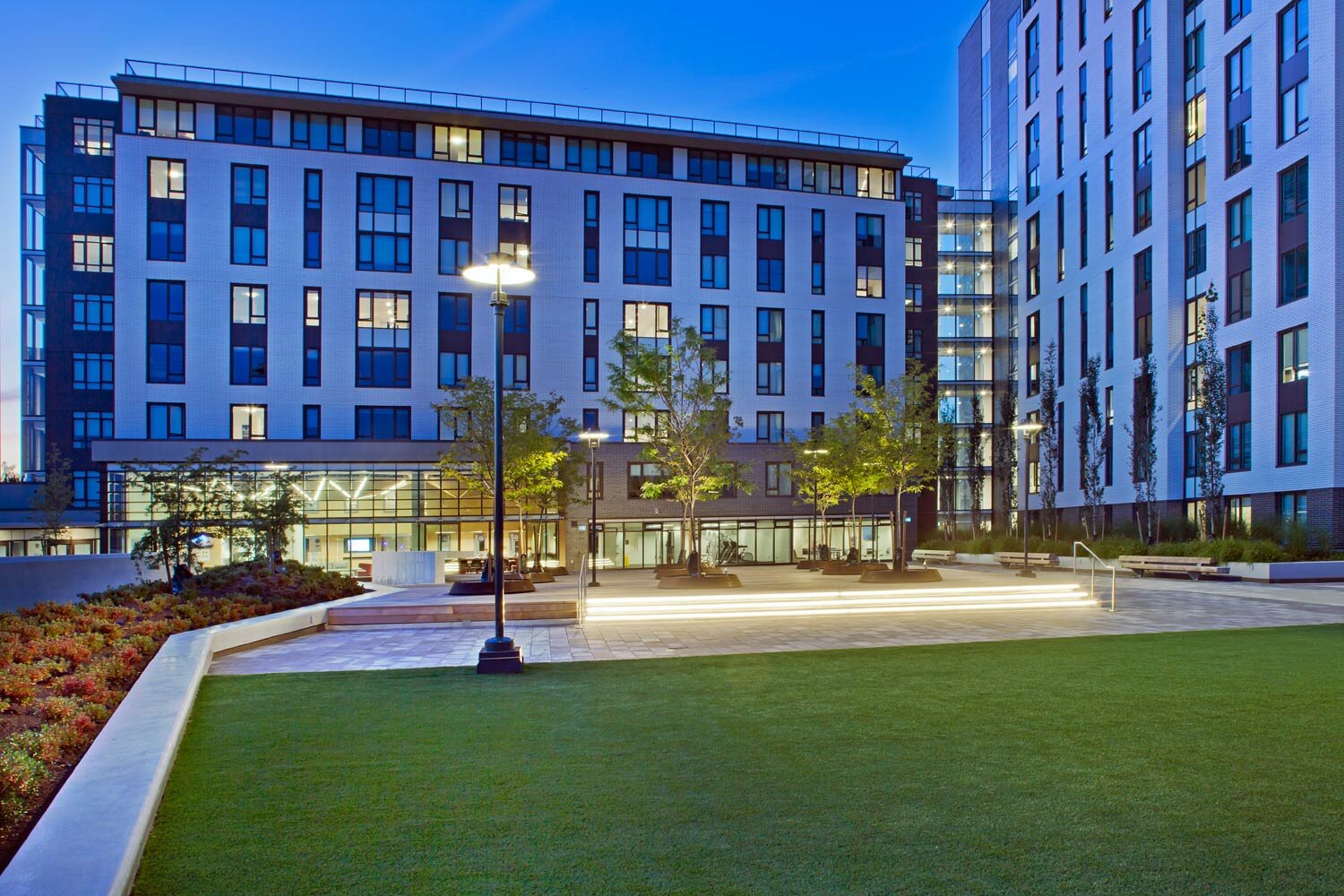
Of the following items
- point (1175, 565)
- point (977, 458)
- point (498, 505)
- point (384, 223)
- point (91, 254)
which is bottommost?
point (1175, 565)

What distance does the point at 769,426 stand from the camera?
52.0m

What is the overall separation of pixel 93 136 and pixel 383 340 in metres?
28.4

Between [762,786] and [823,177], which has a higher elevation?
[823,177]

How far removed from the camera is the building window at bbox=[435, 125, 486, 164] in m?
48.2

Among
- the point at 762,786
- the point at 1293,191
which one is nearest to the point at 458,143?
the point at 1293,191

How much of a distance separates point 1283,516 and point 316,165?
153ft

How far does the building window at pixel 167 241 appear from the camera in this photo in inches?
1748

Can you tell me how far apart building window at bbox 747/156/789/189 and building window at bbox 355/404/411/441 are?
2403 centimetres

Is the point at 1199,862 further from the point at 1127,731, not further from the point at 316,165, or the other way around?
the point at 316,165

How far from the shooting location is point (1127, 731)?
816 cm

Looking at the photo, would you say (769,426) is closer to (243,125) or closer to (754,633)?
(243,125)

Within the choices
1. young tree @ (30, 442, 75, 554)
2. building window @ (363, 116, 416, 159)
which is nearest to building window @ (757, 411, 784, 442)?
building window @ (363, 116, 416, 159)

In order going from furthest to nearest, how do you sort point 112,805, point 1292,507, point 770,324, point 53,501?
point 770,324 → point 53,501 → point 1292,507 → point 112,805

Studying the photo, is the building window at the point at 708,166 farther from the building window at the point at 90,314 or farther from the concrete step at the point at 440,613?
the concrete step at the point at 440,613
